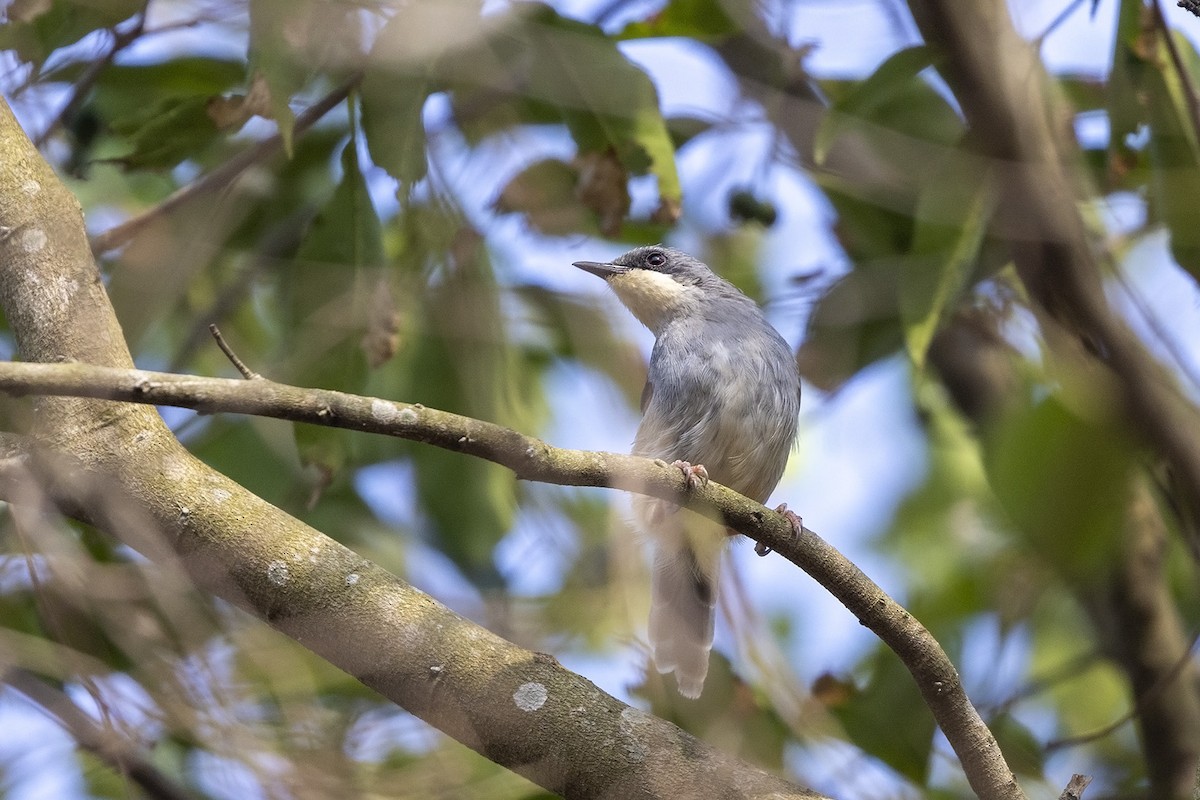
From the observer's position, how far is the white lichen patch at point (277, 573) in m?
3.08

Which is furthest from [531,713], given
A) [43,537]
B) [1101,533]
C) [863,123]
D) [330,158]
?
[330,158]

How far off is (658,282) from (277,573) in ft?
10.0

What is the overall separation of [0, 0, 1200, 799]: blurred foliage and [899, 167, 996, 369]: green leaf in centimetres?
2

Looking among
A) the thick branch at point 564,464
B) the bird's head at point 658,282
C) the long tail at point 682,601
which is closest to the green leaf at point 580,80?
the bird's head at point 658,282

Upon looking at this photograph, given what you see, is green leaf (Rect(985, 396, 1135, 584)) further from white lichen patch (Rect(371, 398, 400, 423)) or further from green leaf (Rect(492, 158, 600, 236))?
white lichen patch (Rect(371, 398, 400, 423))

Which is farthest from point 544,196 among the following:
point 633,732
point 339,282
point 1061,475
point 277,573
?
point 633,732

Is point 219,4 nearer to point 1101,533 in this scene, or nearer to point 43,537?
point 43,537

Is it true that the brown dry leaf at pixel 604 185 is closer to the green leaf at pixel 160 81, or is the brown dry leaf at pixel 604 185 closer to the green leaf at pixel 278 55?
the green leaf at pixel 278 55

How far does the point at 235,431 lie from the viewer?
521 cm

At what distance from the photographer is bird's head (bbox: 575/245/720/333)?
5.65 m

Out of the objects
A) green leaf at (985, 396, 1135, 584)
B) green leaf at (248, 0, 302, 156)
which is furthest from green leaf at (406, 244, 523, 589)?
green leaf at (985, 396, 1135, 584)

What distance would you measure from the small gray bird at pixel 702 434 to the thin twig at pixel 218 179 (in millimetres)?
1673

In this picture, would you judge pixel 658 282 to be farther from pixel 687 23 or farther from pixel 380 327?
pixel 380 327

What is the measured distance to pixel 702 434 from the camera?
15.7 feet
